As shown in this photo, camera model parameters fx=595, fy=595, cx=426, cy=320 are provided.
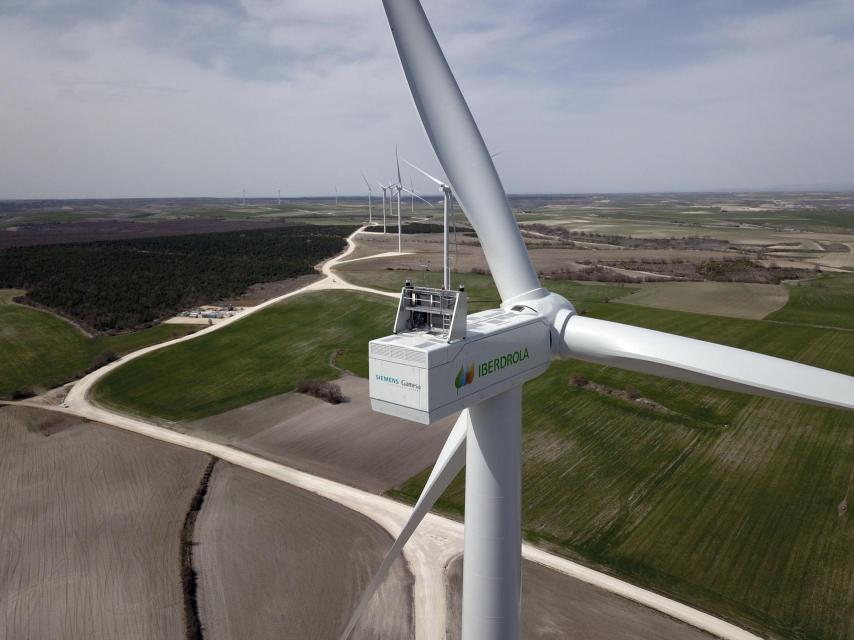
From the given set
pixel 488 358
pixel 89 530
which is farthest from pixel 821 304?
pixel 89 530

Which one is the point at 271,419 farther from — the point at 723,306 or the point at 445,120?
the point at 723,306

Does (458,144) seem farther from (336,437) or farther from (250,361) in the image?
(250,361)

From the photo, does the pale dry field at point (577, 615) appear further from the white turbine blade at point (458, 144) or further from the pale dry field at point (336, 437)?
the white turbine blade at point (458, 144)

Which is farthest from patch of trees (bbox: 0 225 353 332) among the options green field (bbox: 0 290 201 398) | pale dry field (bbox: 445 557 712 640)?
pale dry field (bbox: 445 557 712 640)

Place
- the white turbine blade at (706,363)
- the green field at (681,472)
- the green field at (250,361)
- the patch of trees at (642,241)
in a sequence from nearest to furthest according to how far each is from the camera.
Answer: the white turbine blade at (706,363)
the green field at (681,472)
the green field at (250,361)
the patch of trees at (642,241)

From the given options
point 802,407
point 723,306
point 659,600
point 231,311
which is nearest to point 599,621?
point 659,600

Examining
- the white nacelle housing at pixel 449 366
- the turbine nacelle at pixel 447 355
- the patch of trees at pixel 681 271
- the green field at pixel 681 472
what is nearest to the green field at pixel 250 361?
the green field at pixel 681 472
